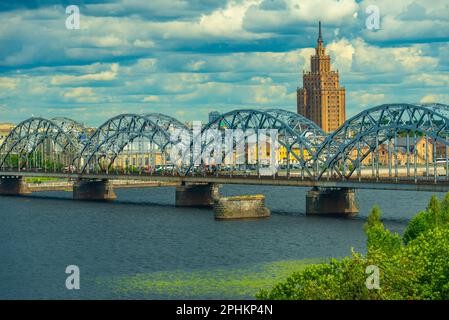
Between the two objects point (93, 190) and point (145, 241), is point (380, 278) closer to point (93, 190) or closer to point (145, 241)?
point (145, 241)

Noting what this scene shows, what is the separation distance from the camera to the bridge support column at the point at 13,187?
191m

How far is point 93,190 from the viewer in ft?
561

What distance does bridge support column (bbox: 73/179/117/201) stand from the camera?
169375 millimetres

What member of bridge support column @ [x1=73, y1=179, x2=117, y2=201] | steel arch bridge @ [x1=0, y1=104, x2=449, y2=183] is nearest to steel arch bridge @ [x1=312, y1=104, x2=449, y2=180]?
steel arch bridge @ [x1=0, y1=104, x2=449, y2=183]

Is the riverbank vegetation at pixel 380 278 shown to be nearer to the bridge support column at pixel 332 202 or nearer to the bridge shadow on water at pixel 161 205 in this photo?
the bridge shadow on water at pixel 161 205

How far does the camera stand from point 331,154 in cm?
13838

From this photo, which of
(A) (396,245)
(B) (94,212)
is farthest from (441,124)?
(A) (396,245)

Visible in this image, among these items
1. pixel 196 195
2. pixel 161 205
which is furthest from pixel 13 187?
pixel 196 195

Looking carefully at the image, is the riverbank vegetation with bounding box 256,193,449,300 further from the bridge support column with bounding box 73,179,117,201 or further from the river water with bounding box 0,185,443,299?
the bridge support column with bounding box 73,179,117,201

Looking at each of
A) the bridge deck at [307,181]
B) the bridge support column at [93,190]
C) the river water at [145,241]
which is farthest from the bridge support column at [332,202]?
the bridge support column at [93,190]

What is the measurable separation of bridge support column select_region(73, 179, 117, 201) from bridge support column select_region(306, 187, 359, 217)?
50.0 meters
